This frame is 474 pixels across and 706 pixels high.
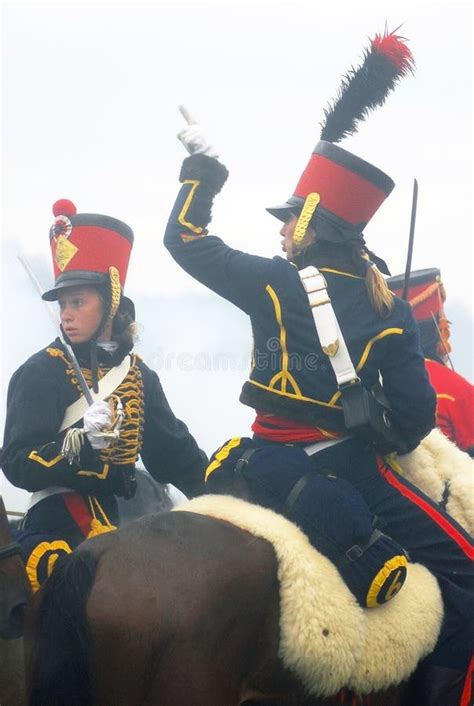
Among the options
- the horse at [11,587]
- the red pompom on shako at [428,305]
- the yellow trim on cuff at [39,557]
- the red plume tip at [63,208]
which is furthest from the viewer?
the red pompom on shako at [428,305]

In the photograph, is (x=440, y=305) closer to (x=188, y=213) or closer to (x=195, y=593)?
(x=188, y=213)

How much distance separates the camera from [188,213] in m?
4.03

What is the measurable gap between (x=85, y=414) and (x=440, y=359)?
11.0 feet

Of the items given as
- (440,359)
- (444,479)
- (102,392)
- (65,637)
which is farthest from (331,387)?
(440,359)

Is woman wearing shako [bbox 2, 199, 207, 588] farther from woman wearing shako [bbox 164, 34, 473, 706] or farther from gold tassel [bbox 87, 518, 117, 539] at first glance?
woman wearing shako [bbox 164, 34, 473, 706]

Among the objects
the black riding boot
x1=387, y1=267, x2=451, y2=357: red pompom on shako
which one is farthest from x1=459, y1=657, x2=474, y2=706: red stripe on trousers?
x1=387, y1=267, x2=451, y2=357: red pompom on shako

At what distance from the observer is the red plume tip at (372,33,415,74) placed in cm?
428

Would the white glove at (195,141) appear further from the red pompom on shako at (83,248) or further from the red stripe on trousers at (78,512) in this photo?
the red stripe on trousers at (78,512)

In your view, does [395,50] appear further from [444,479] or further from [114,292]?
[444,479]

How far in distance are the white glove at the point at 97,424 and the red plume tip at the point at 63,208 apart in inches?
48.5

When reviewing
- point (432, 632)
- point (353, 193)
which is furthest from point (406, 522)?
point (353, 193)

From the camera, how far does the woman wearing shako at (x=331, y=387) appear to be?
12.8 ft

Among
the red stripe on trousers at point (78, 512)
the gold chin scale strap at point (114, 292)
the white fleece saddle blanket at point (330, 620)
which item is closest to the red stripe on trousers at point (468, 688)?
the white fleece saddle blanket at point (330, 620)

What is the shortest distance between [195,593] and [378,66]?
2514 mm
